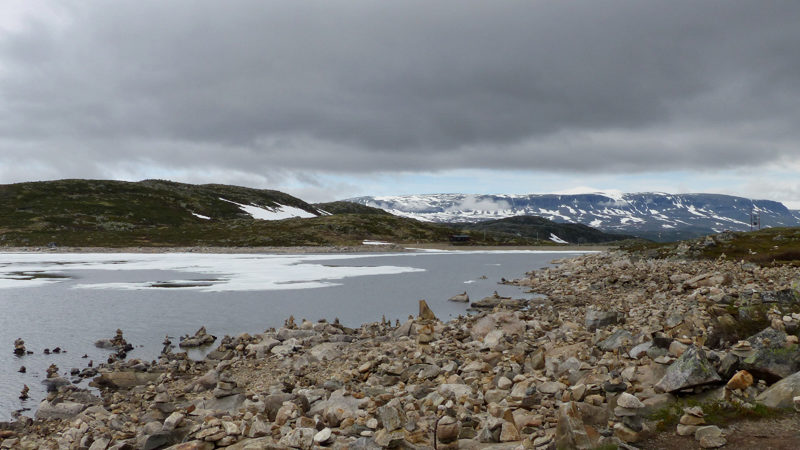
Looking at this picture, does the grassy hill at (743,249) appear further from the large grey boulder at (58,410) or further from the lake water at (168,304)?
the large grey boulder at (58,410)

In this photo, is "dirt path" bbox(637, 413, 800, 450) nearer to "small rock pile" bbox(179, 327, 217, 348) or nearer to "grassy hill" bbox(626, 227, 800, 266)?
"small rock pile" bbox(179, 327, 217, 348)

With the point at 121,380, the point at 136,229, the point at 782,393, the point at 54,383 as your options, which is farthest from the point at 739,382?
the point at 136,229

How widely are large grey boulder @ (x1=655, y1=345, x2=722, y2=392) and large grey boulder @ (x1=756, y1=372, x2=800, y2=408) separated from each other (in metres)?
0.95

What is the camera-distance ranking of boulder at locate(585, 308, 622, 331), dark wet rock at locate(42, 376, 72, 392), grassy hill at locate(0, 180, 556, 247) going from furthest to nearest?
1. grassy hill at locate(0, 180, 556, 247)
2. boulder at locate(585, 308, 622, 331)
3. dark wet rock at locate(42, 376, 72, 392)

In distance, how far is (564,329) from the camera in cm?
2139

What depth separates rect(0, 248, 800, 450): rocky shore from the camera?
35.4 feet

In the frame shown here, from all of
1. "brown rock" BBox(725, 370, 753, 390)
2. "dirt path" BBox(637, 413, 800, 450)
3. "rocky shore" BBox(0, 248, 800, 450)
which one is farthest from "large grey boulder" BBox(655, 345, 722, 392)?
"dirt path" BBox(637, 413, 800, 450)

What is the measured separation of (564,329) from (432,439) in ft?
40.0

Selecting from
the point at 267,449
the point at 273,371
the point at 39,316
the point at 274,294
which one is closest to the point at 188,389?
the point at 273,371

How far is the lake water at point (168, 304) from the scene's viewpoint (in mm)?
25797

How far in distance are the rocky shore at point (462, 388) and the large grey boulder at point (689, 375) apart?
3 cm

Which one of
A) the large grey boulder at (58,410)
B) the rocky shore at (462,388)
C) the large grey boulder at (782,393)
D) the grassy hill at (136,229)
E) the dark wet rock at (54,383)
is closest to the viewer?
the large grey boulder at (782,393)

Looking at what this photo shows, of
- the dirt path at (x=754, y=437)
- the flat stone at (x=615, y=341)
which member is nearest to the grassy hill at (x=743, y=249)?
the flat stone at (x=615, y=341)

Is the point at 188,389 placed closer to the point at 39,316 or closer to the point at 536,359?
the point at 536,359
